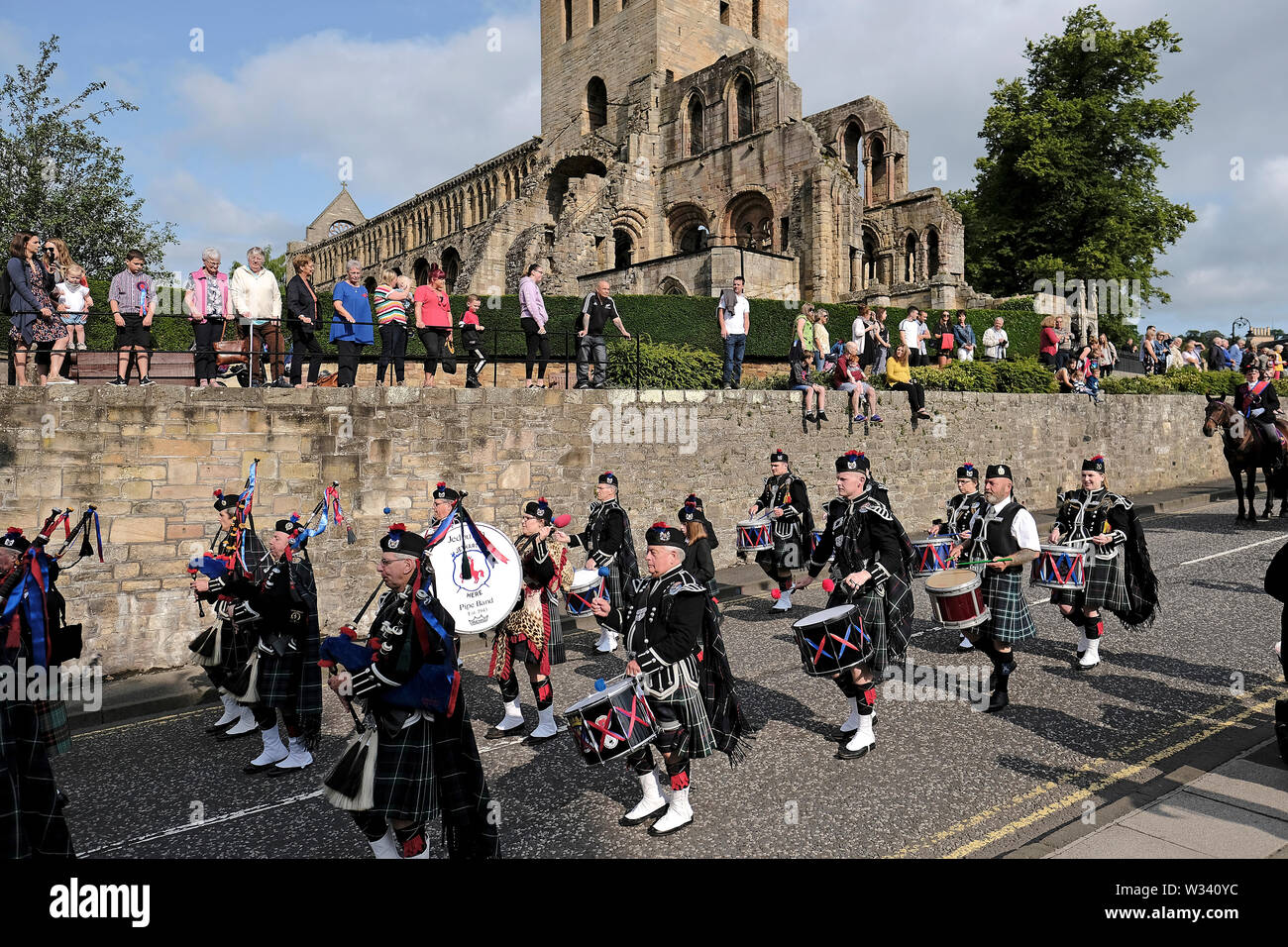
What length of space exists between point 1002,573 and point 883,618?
1622mm

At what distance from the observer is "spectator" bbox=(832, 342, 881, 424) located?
55.4 ft

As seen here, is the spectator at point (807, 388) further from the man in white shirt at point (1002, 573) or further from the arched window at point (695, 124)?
the arched window at point (695, 124)

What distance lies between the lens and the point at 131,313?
10.3m

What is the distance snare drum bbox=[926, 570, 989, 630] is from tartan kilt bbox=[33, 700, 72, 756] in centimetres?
607

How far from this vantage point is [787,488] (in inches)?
457

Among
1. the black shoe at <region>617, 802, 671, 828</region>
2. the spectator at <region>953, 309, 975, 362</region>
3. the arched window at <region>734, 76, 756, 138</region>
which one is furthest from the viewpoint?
the arched window at <region>734, 76, 756, 138</region>

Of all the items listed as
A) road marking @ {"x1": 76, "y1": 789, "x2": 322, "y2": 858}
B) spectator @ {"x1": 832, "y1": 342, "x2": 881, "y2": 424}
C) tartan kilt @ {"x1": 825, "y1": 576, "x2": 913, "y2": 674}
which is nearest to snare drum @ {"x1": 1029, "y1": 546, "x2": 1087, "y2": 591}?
tartan kilt @ {"x1": 825, "y1": 576, "x2": 913, "y2": 674}

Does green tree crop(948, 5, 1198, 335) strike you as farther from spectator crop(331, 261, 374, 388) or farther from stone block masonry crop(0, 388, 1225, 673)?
spectator crop(331, 261, 374, 388)

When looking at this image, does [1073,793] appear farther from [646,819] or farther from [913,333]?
[913,333]

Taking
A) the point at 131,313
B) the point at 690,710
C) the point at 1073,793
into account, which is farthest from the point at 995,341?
the point at 690,710

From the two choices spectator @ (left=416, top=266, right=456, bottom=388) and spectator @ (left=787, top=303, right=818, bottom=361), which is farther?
spectator @ (left=787, top=303, right=818, bottom=361)

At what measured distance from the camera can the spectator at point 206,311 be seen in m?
10.8
